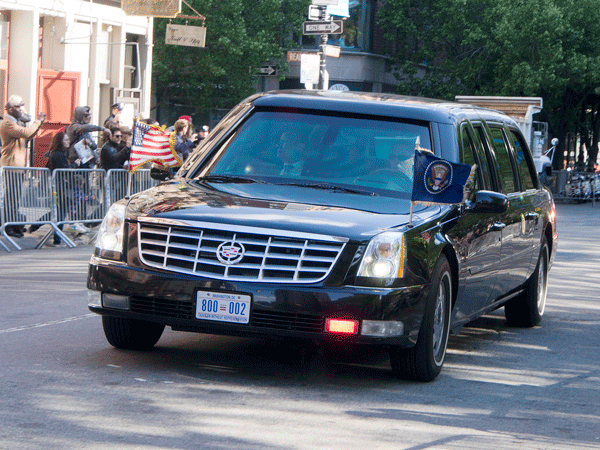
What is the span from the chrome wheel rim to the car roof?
118 centimetres

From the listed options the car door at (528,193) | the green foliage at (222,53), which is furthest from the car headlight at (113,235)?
the green foliage at (222,53)

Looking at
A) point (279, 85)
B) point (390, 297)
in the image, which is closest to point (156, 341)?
point (390, 297)

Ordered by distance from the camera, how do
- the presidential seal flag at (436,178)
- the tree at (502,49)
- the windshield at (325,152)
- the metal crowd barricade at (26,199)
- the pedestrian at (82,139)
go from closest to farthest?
the presidential seal flag at (436,178)
the windshield at (325,152)
the metal crowd barricade at (26,199)
the pedestrian at (82,139)
the tree at (502,49)

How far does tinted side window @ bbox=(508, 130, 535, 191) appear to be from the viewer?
9094 mm

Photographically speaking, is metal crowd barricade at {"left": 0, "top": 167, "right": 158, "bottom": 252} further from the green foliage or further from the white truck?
the green foliage

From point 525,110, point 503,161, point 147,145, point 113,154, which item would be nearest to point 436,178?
point 503,161

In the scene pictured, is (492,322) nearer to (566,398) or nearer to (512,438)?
(566,398)

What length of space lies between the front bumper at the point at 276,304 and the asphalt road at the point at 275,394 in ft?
1.14

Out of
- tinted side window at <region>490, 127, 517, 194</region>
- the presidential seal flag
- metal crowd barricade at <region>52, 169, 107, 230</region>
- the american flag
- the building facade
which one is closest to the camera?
the presidential seal flag

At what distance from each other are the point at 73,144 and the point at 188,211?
1095cm

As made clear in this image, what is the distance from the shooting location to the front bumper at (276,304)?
19.6ft

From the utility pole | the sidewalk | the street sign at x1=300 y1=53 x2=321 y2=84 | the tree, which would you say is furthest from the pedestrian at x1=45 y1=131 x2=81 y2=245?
the tree

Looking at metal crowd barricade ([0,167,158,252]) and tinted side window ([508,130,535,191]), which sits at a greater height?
tinted side window ([508,130,535,191])

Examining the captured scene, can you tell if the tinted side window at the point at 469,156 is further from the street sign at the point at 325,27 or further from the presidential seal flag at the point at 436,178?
the street sign at the point at 325,27
